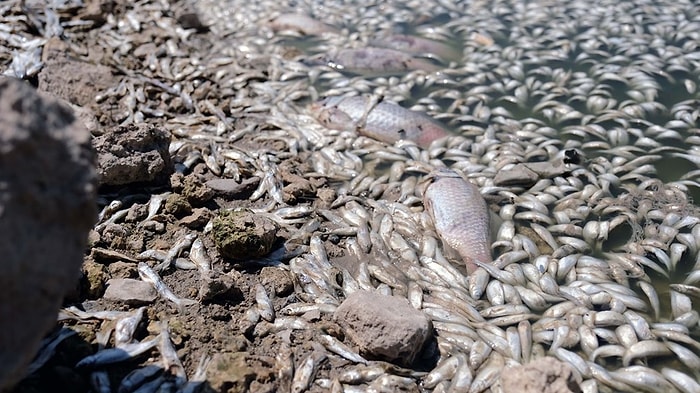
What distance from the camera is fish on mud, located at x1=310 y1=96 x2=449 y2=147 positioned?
604 cm

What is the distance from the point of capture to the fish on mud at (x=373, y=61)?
7.30 meters

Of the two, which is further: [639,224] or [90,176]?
[639,224]

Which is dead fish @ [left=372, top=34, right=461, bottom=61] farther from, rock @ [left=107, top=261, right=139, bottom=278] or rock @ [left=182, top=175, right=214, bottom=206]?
rock @ [left=107, top=261, right=139, bottom=278]

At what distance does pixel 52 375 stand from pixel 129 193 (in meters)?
1.98

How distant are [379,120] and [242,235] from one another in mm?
2391

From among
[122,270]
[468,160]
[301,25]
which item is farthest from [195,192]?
[301,25]

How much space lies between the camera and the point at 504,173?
5383mm

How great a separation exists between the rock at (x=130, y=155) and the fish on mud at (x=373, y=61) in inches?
116

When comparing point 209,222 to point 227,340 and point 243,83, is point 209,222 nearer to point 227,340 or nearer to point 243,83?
point 227,340

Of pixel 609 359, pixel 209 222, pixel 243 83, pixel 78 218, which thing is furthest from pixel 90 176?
pixel 243 83

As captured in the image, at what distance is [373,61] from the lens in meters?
7.36

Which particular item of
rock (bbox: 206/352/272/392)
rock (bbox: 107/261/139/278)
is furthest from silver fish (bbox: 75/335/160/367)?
rock (bbox: 107/261/139/278)

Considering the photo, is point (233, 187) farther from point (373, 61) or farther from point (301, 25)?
point (301, 25)

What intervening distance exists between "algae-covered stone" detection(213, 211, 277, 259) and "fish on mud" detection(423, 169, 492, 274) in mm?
1318
